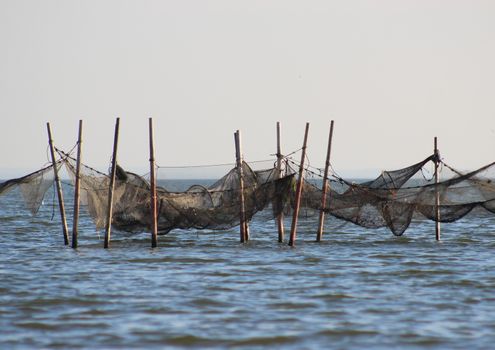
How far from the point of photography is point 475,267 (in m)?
17.7

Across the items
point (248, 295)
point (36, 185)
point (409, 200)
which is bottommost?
point (248, 295)

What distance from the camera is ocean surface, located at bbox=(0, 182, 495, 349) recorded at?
11.1 meters

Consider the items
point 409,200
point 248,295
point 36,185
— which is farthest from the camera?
point 409,200

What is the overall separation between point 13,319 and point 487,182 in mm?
10953

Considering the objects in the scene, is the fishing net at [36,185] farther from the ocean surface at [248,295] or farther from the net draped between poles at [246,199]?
the ocean surface at [248,295]

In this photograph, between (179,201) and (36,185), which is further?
(179,201)

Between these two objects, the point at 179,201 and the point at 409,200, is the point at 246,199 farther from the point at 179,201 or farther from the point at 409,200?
the point at 409,200

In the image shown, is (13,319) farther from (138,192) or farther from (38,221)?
(38,221)

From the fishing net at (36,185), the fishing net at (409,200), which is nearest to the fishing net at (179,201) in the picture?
the fishing net at (36,185)

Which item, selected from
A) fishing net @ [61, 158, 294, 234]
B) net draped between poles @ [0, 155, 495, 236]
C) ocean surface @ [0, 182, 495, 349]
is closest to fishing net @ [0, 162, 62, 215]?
net draped between poles @ [0, 155, 495, 236]

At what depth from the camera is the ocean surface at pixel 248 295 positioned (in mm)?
11102

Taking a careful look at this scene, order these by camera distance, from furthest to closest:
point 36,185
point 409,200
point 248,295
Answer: point 409,200 → point 36,185 → point 248,295

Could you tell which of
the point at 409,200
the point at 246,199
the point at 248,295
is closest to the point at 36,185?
the point at 246,199

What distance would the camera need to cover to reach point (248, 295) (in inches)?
558
